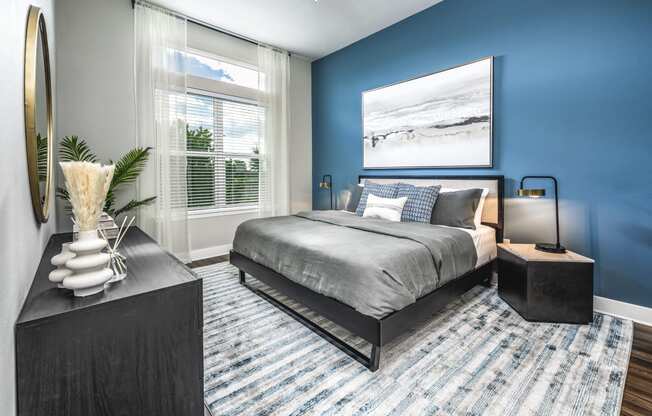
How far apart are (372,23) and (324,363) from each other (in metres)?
3.92

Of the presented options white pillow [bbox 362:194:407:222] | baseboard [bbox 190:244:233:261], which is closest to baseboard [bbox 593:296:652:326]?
white pillow [bbox 362:194:407:222]

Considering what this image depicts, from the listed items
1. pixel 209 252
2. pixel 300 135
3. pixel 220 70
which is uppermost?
pixel 220 70

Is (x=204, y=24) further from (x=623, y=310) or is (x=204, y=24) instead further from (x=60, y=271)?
(x=623, y=310)

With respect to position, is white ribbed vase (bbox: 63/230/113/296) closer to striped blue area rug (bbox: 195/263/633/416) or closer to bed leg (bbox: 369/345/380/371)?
striped blue area rug (bbox: 195/263/633/416)

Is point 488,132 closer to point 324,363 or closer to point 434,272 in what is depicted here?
point 434,272

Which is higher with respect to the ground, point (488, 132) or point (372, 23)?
point (372, 23)

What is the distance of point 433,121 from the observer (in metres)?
3.46

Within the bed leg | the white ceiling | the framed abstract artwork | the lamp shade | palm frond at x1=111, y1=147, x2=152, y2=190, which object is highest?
the white ceiling

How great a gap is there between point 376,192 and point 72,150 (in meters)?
3.12

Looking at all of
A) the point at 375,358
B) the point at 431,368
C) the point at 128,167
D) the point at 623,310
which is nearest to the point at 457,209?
the point at 623,310

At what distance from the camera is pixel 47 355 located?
84 cm

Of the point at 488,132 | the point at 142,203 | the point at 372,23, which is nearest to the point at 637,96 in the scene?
the point at 488,132

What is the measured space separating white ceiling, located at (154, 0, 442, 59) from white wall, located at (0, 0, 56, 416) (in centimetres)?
276

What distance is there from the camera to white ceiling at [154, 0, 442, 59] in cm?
332
